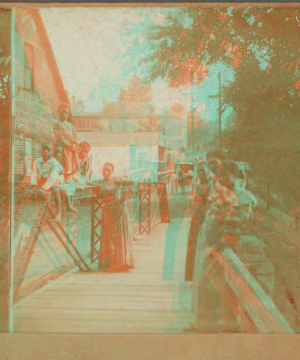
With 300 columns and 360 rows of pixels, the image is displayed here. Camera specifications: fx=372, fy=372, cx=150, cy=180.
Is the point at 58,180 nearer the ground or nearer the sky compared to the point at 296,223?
nearer the sky

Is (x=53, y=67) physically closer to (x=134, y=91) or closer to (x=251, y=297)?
(x=134, y=91)

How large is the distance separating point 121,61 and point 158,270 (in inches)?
66.4

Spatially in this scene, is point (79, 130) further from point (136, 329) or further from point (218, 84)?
point (136, 329)

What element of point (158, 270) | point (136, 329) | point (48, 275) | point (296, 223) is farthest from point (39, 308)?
point (296, 223)

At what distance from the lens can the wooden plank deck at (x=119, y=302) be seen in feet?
9.91

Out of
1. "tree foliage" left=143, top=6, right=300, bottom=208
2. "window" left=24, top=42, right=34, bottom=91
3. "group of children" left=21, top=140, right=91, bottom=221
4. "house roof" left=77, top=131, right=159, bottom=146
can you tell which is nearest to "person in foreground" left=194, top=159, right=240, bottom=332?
"tree foliage" left=143, top=6, right=300, bottom=208

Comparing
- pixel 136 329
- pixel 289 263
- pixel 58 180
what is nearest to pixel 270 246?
pixel 289 263

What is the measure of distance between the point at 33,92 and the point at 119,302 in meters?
1.81

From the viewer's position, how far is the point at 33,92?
2867 millimetres

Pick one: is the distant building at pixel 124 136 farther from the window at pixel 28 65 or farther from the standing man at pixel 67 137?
the window at pixel 28 65

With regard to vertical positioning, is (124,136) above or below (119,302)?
above

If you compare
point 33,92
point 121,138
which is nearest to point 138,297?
point 121,138

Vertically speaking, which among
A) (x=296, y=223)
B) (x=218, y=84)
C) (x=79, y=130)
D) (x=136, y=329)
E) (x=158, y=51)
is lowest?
(x=136, y=329)

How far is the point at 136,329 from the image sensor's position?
3033 mm
